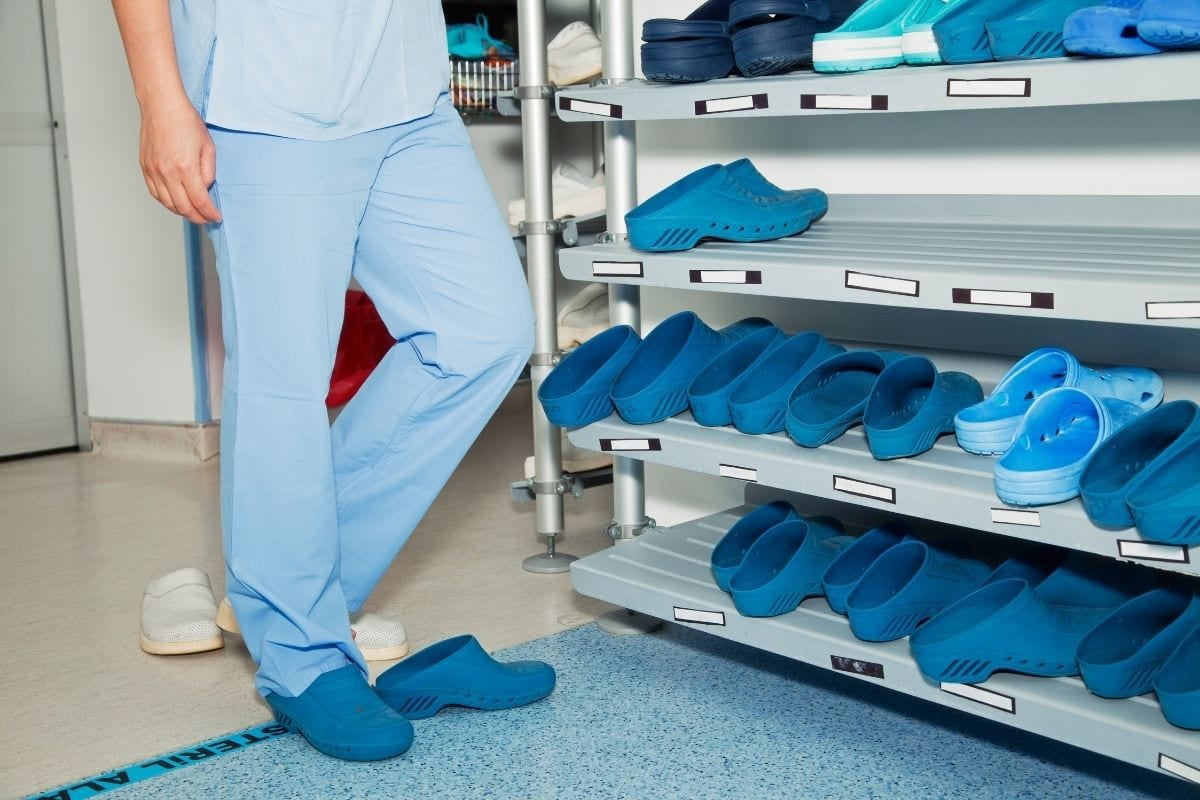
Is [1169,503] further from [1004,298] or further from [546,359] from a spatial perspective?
[546,359]

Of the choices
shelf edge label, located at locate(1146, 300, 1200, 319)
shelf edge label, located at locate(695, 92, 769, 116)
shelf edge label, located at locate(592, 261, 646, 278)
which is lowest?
shelf edge label, located at locate(1146, 300, 1200, 319)

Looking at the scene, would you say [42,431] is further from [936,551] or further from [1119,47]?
[1119,47]

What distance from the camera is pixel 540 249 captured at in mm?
3027

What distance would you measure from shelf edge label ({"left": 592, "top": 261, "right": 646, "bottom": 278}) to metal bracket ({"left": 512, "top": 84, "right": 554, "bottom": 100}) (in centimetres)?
72

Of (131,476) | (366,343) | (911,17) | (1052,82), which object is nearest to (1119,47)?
(1052,82)

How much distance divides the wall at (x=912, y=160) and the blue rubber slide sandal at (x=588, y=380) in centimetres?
38

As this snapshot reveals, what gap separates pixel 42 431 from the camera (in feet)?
14.7

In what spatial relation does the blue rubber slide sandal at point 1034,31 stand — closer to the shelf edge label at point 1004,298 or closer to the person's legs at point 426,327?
the shelf edge label at point 1004,298

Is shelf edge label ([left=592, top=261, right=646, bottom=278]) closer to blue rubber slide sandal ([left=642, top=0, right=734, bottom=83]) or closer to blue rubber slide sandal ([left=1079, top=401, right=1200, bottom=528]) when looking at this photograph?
blue rubber slide sandal ([left=642, top=0, right=734, bottom=83])

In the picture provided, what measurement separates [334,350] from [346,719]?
0.57 metres

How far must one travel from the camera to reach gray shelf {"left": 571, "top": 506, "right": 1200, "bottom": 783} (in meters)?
1.71

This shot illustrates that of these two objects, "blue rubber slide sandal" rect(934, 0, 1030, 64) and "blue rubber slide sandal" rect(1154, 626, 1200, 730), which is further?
"blue rubber slide sandal" rect(934, 0, 1030, 64)

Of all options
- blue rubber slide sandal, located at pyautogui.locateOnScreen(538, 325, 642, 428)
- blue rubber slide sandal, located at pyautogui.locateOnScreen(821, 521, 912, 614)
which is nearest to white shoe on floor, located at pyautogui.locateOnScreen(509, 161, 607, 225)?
blue rubber slide sandal, located at pyautogui.locateOnScreen(538, 325, 642, 428)

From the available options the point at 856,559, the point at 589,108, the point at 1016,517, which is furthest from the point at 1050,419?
the point at 589,108
